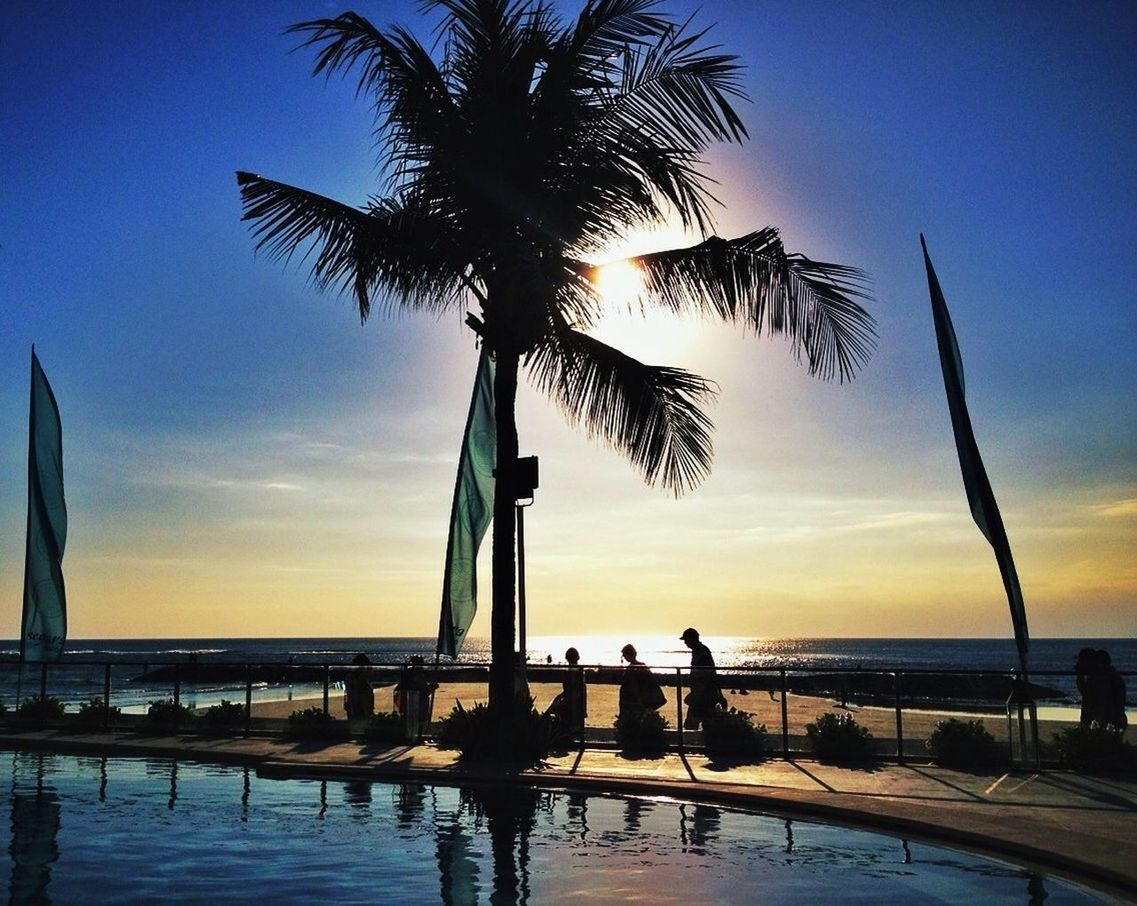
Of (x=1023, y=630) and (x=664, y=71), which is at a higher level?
(x=664, y=71)

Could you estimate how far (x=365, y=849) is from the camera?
1028 cm

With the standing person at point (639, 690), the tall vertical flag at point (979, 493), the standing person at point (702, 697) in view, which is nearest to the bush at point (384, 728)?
the standing person at point (639, 690)

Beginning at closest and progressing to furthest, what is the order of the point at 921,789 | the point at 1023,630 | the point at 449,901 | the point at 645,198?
1. the point at 449,901
2. the point at 921,789
3. the point at 1023,630
4. the point at 645,198

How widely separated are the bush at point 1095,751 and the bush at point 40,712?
18054 millimetres

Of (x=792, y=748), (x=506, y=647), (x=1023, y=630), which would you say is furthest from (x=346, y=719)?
(x=1023, y=630)

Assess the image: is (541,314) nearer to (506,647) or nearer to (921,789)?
(506,647)

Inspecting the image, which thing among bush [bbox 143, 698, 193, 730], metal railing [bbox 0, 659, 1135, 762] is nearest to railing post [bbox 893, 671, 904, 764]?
metal railing [bbox 0, 659, 1135, 762]

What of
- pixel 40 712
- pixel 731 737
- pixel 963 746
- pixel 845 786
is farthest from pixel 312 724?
pixel 963 746

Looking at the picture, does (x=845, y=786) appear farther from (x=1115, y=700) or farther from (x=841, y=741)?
(x=1115, y=700)

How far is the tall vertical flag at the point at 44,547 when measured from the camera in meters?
22.5

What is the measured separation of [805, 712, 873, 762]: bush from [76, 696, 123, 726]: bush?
13188 millimetres

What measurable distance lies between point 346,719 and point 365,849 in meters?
8.60

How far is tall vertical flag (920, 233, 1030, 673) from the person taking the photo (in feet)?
46.1

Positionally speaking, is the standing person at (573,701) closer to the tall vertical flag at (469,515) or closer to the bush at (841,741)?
the tall vertical flag at (469,515)
